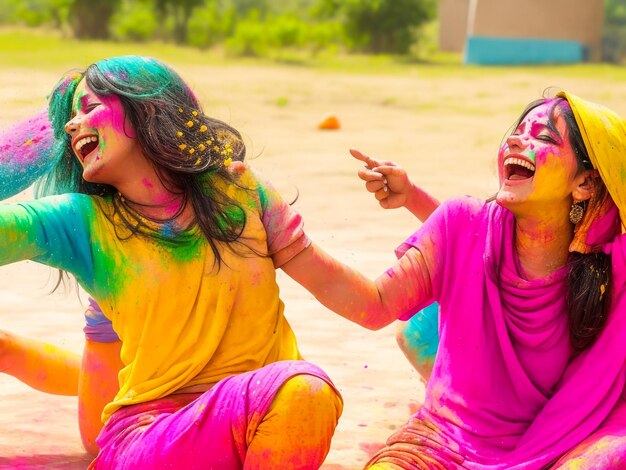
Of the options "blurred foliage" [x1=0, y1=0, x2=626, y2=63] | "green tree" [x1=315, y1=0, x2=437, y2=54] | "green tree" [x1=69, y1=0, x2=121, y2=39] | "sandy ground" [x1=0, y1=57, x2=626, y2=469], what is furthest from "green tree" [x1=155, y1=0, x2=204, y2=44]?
"sandy ground" [x1=0, y1=57, x2=626, y2=469]

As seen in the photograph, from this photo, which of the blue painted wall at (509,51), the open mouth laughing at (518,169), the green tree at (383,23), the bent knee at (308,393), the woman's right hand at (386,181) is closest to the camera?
the bent knee at (308,393)

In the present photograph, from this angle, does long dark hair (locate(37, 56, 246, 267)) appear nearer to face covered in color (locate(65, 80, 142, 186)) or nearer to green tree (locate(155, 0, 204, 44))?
face covered in color (locate(65, 80, 142, 186))

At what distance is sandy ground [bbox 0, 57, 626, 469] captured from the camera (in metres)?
3.94

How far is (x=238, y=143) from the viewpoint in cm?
318

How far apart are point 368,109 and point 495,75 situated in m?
5.50

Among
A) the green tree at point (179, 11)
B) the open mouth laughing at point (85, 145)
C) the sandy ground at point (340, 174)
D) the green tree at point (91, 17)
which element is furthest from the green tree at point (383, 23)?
the open mouth laughing at point (85, 145)

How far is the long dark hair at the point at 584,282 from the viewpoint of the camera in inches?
118

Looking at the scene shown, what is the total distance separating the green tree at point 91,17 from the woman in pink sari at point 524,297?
21237 mm

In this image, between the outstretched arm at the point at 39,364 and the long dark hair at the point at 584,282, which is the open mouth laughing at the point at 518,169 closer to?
the long dark hair at the point at 584,282

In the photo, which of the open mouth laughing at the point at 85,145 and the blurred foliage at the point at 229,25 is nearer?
the open mouth laughing at the point at 85,145

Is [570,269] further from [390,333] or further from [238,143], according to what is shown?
[390,333]

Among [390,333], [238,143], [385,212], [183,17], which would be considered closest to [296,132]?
[385,212]

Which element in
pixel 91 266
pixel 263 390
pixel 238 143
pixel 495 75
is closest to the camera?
pixel 263 390

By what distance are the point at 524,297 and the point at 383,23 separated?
79.7 ft
